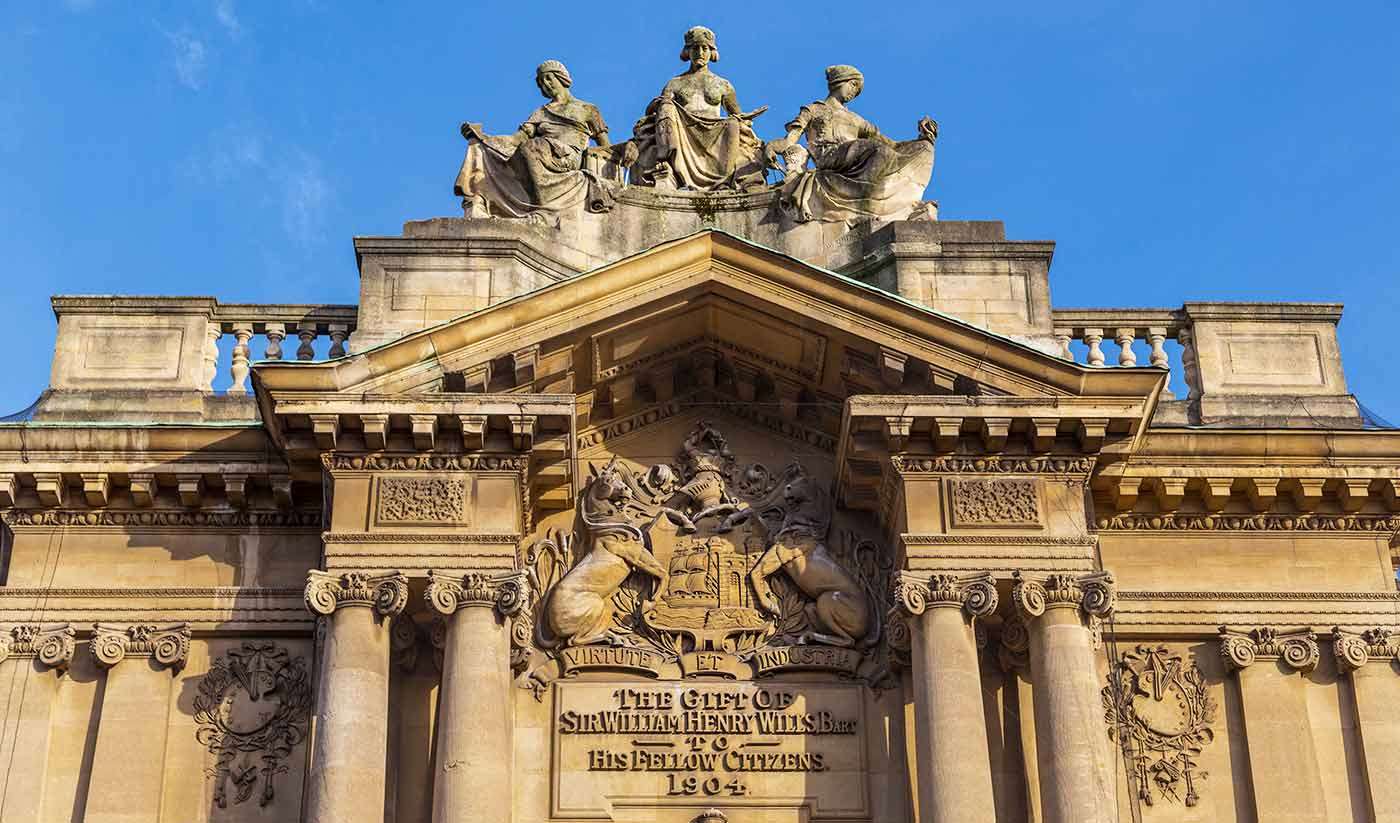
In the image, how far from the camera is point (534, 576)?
69.4 feet

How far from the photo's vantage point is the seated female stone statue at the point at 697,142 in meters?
24.5

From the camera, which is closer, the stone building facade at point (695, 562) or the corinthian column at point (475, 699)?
the corinthian column at point (475, 699)

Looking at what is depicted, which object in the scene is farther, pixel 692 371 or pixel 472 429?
pixel 692 371

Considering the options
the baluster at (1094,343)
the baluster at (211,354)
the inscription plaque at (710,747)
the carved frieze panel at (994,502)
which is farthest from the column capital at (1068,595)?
the baluster at (211,354)

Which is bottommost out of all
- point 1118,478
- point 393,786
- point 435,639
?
point 393,786

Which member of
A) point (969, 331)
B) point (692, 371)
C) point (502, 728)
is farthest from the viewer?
point (692, 371)

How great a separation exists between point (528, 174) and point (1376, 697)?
10.4m

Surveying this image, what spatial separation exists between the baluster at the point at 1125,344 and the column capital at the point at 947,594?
12.6 ft

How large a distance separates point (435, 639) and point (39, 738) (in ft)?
12.7

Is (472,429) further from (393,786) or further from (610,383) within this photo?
(393,786)

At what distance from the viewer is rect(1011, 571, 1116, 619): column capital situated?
66.0 feet

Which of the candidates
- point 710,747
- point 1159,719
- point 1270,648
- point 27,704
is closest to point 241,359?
point 27,704

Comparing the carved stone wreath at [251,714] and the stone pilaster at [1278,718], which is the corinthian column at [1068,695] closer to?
the stone pilaster at [1278,718]

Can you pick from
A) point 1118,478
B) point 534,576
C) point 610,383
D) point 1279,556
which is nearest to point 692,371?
point 610,383
